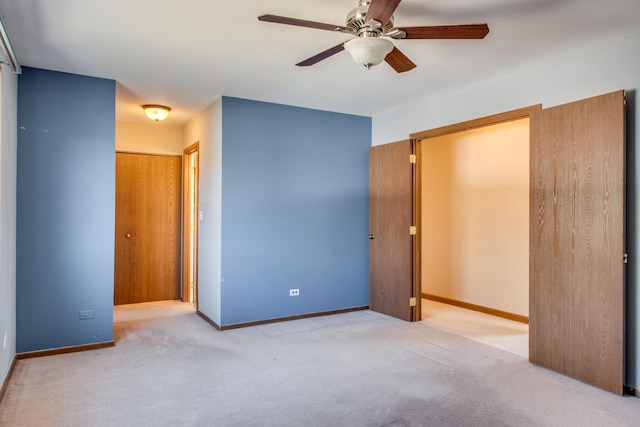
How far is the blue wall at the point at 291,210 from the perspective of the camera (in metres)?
4.52

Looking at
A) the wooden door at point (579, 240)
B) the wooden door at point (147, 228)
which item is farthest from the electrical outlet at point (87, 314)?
the wooden door at point (579, 240)

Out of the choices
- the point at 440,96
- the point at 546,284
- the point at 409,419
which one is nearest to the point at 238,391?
the point at 409,419

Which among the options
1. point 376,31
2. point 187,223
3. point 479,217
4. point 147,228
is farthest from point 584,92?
point 147,228

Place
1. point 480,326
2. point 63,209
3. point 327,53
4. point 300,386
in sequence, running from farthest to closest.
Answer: point 480,326
point 63,209
point 300,386
point 327,53

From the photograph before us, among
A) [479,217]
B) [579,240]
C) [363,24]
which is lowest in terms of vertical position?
[579,240]

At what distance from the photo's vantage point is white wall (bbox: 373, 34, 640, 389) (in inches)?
114

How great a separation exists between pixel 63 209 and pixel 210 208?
1.51m

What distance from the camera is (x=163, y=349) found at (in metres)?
3.76

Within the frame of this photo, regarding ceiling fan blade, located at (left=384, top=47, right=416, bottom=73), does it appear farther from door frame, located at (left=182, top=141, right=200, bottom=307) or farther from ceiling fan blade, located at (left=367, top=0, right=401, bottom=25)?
door frame, located at (left=182, top=141, right=200, bottom=307)

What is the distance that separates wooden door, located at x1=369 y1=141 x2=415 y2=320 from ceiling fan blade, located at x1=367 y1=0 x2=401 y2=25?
8.82ft

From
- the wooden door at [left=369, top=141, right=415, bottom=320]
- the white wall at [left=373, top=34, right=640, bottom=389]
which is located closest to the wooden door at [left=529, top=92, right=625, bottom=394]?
the white wall at [left=373, top=34, right=640, bottom=389]

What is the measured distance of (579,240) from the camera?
3.10 m

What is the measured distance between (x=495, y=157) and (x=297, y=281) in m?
2.89

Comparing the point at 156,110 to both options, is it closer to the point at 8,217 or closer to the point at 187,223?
the point at 187,223
